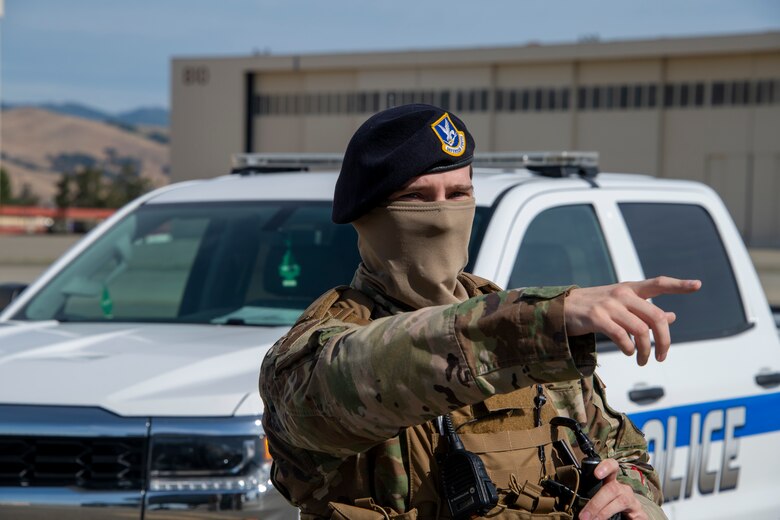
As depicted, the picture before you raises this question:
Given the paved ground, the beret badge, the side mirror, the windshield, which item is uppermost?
the beret badge

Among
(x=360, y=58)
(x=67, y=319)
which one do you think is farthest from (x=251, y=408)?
(x=360, y=58)

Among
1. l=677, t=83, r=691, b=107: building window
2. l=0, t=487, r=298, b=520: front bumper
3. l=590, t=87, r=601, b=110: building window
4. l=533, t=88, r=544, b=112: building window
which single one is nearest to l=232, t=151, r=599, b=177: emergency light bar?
l=0, t=487, r=298, b=520: front bumper

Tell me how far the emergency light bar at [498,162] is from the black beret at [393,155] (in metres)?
2.32

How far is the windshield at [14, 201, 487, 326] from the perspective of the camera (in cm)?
408

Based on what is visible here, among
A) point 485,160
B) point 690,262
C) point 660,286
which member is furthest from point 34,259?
point 660,286

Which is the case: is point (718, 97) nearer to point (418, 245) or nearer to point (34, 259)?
point (34, 259)

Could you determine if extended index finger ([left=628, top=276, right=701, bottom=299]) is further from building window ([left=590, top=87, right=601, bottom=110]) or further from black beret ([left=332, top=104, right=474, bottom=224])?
building window ([left=590, top=87, right=601, bottom=110])

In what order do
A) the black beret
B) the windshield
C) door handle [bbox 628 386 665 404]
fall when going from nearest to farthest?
1. the black beret
2. door handle [bbox 628 386 665 404]
3. the windshield

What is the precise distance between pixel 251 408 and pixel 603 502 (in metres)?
1.25

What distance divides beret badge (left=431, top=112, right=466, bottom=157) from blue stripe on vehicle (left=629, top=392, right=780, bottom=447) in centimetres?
201

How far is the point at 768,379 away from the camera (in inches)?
173

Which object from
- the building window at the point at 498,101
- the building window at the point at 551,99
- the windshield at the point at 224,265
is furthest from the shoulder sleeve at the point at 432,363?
the building window at the point at 498,101

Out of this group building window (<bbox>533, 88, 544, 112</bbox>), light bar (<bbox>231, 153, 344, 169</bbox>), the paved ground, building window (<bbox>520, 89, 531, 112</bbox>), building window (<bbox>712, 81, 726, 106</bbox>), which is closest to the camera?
light bar (<bbox>231, 153, 344, 169</bbox>)

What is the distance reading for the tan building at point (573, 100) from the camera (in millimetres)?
53281
